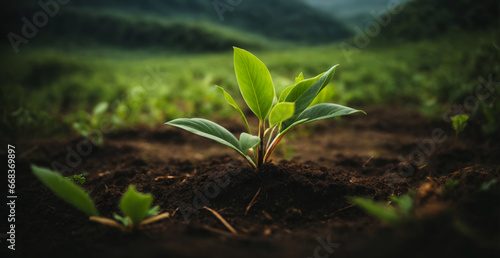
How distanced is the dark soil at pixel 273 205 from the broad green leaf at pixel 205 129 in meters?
0.24

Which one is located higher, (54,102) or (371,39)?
(371,39)

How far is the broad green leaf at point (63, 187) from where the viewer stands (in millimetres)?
928

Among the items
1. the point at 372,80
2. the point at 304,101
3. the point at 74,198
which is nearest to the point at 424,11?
the point at 372,80

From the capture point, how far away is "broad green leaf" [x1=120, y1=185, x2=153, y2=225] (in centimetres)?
93

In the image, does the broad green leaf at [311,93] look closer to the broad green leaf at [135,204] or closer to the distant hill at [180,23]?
the broad green leaf at [135,204]

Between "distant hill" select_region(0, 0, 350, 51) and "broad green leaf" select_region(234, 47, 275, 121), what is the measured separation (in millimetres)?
11469

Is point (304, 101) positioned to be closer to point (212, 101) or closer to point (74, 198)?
point (74, 198)

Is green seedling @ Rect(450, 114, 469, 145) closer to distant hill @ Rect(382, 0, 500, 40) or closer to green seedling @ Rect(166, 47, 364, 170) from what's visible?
green seedling @ Rect(166, 47, 364, 170)

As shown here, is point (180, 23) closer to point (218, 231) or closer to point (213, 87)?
point (213, 87)

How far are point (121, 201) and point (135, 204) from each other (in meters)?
0.05

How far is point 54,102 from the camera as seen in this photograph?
163 inches

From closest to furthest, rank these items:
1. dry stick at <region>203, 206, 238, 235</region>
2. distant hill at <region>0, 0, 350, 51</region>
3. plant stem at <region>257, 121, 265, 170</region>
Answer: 1. dry stick at <region>203, 206, 238, 235</region>
2. plant stem at <region>257, 121, 265, 170</region>
3. distant hill at <region>0, 0, 350, 51</region>

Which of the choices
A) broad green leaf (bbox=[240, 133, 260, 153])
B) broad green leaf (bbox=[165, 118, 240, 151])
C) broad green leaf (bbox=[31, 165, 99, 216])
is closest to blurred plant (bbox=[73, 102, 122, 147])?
broad green leaf (bbox=[31, 165, 99, 216])

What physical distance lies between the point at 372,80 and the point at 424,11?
5.29 feet
